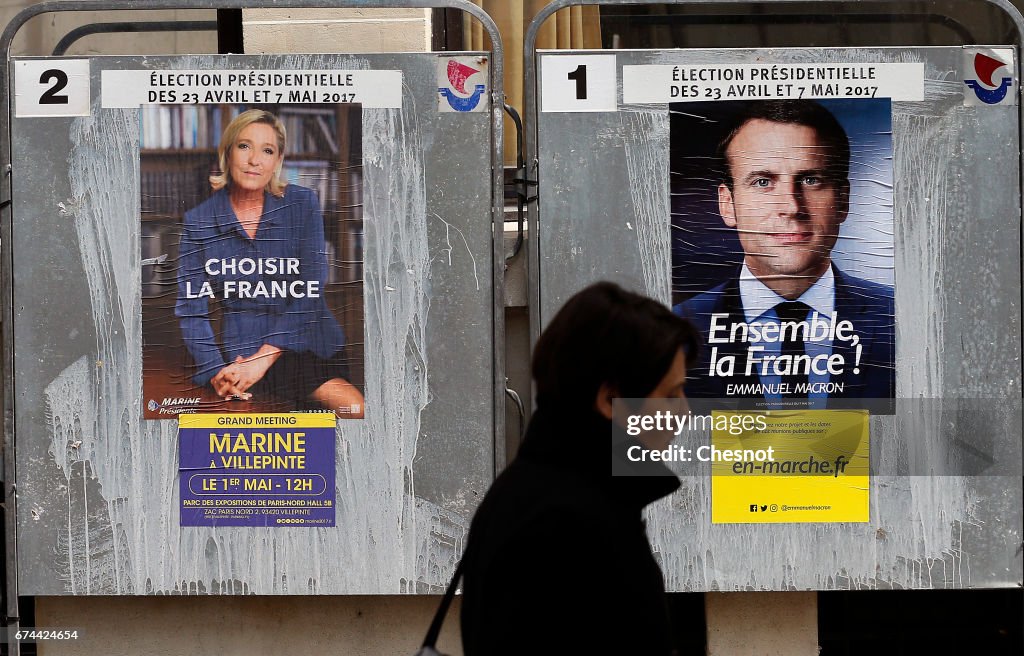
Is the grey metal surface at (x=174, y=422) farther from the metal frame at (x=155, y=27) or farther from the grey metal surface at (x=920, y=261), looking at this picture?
the metal frame at (x=155, y=27)

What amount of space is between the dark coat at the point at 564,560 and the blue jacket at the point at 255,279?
2.18 meters

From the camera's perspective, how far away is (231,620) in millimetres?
4246

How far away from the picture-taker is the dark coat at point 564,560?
1.74 metres

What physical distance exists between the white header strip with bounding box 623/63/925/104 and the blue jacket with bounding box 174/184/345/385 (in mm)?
1282

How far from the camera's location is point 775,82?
154 inches

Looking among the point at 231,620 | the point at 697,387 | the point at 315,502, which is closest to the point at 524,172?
the point at 697,387

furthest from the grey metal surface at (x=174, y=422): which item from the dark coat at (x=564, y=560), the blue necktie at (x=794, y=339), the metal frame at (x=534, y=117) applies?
the dark coat at (x=564, y=560)

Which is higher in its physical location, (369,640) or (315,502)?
(315,502)

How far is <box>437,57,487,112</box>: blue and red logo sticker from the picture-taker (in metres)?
3.94

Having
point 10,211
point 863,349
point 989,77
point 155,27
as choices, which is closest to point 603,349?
point 863,349

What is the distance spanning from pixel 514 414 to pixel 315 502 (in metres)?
0.82

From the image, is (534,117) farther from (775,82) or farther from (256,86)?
(256,86)

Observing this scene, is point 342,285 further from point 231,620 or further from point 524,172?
point 231,620

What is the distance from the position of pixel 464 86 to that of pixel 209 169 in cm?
99
